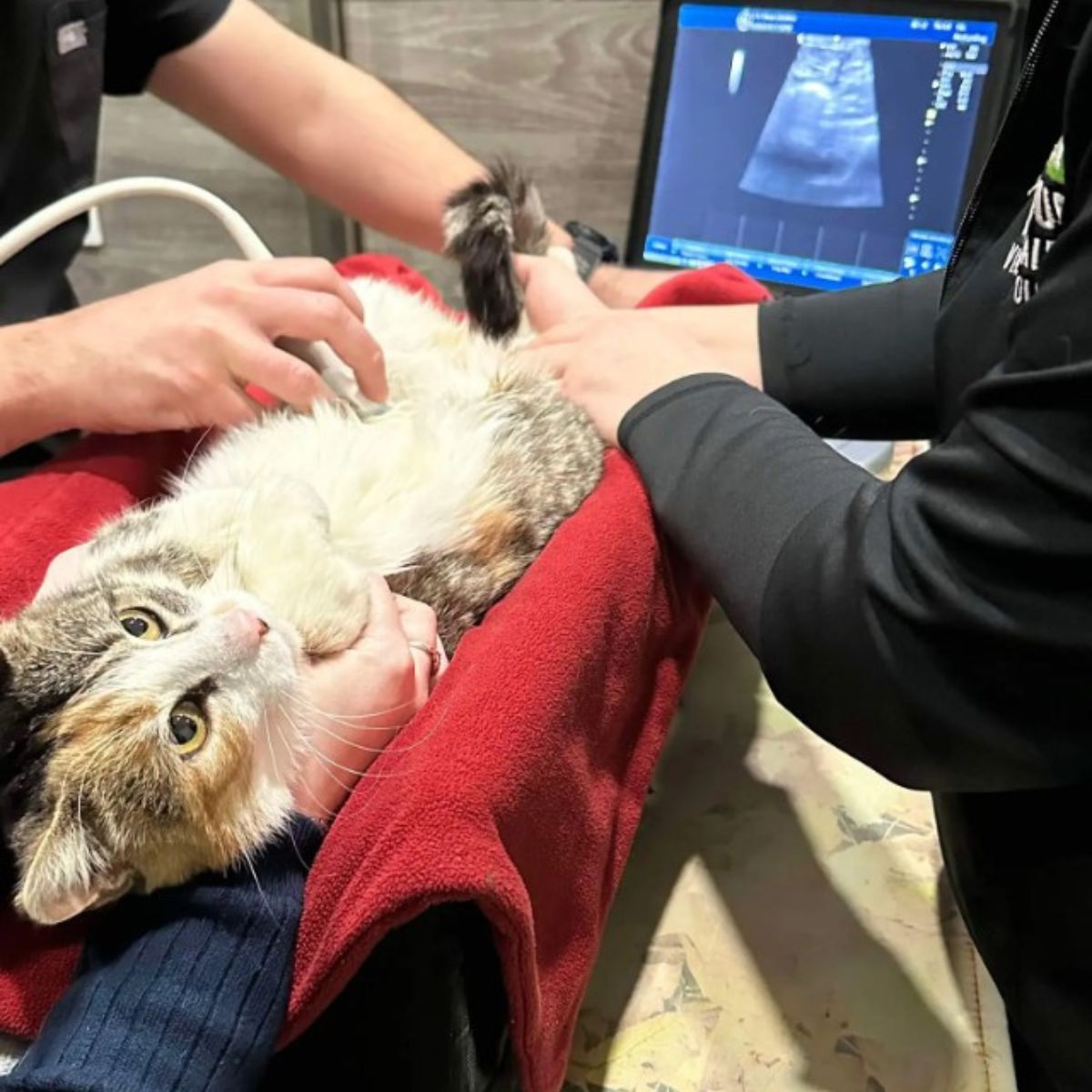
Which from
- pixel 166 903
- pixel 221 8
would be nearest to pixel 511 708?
pixel 166 903

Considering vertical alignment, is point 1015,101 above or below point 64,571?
above

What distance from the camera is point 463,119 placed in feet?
6.04

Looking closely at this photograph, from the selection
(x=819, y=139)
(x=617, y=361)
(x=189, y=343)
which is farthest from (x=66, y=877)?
(x=819, y=139)

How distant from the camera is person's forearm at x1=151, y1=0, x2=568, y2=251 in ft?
4.11

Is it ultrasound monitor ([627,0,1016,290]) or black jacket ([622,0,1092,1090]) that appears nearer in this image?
black jacket ([622,0,1092,1090])

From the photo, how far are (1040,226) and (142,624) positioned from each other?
665 millimetres

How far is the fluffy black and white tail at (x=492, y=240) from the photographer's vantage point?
3.61 feet

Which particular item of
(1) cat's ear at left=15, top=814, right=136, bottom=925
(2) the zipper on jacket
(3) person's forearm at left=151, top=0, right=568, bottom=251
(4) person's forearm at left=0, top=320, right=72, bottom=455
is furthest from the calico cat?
(2) the zipper on jacket

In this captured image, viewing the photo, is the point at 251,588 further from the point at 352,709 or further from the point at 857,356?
the point at 857,356

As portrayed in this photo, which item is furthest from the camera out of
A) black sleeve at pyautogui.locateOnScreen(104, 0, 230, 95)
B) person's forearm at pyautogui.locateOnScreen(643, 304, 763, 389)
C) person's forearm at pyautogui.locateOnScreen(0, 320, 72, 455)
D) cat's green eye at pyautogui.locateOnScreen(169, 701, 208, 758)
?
black sleeve at pyautogui.locateOnScreen(104, 0, 230, 95)

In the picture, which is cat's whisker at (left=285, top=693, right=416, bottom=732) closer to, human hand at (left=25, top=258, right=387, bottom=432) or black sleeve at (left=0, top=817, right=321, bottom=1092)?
black sleeve at (left=0, top=817, right=321, bottom=1092)

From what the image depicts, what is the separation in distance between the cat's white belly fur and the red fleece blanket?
12 centimetres

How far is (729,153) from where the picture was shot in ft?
5.73

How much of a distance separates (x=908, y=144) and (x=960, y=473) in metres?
1.32
